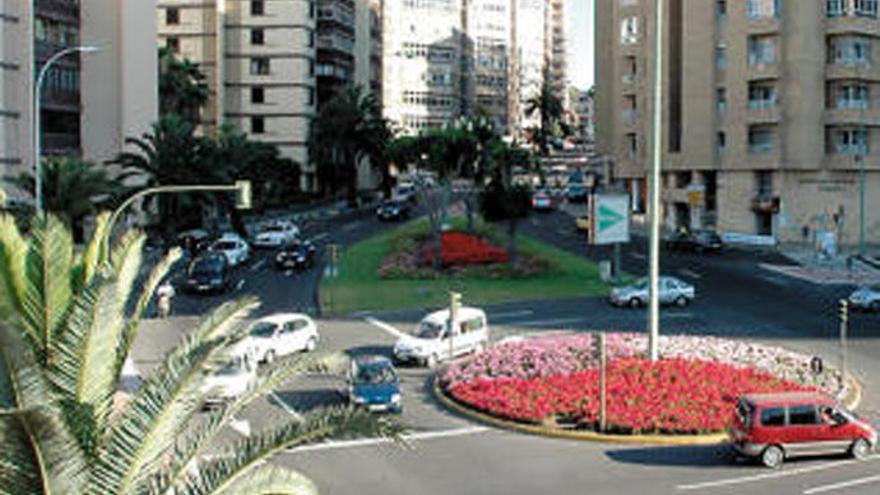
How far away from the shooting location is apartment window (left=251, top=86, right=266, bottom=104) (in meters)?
106

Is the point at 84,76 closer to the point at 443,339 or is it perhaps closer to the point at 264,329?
the point at 264,329

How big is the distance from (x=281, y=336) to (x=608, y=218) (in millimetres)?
15192

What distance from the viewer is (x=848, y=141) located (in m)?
74.6

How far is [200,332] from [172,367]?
0.98 metres

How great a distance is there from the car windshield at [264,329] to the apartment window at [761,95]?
47.7 m

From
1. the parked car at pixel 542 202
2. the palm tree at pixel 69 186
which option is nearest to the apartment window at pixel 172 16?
the parked car at pixel 542 202

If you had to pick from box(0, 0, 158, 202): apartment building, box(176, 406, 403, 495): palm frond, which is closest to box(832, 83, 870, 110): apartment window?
box(0, 0, 158, 202): apartment building

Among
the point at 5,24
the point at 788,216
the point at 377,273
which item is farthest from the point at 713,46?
the point at 5,24

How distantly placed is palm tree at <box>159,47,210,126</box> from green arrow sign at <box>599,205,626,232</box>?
49713 mm

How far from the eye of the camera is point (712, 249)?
68.9m

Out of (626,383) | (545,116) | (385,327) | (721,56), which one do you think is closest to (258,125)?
(721,56)

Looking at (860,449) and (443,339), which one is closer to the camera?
(860,449)

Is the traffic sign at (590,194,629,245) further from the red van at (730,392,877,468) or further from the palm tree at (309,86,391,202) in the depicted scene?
the palm tree at (309,86,391,202)

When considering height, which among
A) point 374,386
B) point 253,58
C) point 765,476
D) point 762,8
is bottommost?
point 765,476
